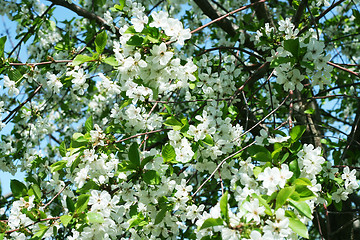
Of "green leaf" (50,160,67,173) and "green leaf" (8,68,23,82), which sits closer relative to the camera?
"green leaf" (50,160,67,173)

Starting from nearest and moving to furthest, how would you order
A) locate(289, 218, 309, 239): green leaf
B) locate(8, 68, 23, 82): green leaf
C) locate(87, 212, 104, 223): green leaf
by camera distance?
locate(289, 218, 309, 239): green leaf, locate(87, 212, 104, 223): green leaf, locate(8, 68, 23, 82): green leaf

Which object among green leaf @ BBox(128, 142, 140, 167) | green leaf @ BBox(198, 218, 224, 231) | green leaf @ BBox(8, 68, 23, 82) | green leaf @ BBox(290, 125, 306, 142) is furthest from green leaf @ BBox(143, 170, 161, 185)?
green leaf @ BBox(8, 68, 23, 82)

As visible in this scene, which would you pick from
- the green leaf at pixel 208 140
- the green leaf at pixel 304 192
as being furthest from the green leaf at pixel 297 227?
the green leaf at pixel 208 140

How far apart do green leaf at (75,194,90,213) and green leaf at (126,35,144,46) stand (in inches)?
31.9

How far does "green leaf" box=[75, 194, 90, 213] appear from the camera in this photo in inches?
74.0

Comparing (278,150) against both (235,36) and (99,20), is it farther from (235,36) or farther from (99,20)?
(99,20)

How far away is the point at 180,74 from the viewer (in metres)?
1.97

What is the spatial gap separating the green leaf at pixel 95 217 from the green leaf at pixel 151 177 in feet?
0.98

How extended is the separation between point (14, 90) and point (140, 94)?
3.53 ft

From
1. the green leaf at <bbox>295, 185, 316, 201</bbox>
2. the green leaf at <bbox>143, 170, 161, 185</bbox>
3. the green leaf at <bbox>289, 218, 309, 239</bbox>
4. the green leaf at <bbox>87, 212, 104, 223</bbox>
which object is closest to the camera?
the green leaf at <bbox>289, 218, 309, 239</bbox>

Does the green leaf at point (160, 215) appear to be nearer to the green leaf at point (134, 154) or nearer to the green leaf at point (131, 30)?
the green leaf at point (134, 154)

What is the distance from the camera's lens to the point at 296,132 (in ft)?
6.69

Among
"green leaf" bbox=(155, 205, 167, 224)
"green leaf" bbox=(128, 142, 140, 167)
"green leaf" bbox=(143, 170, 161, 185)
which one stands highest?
"green leaf" bbox=(128, 142, 140, 167)

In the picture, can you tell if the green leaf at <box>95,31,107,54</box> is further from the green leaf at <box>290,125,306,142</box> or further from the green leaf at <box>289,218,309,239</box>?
the green leaf at <box>289,218,309,239</box>
